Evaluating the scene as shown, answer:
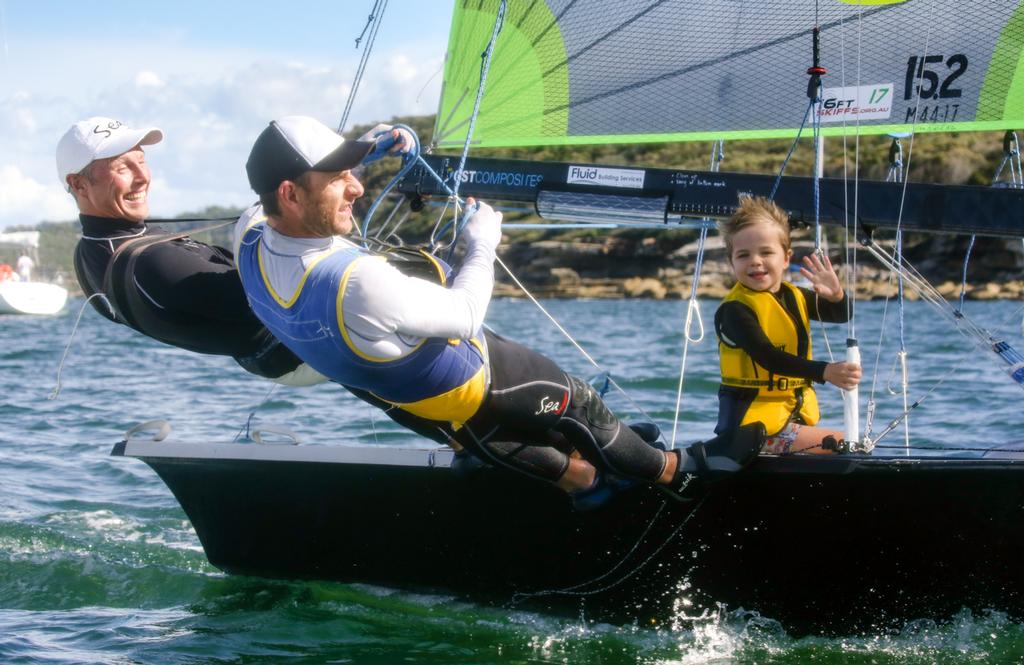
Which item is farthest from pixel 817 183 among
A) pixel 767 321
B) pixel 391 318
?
pixel 391 318

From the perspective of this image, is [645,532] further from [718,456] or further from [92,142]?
[92,142]

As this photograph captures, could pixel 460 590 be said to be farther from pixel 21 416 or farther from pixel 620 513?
pixel 21 416

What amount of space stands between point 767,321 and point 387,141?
4.20ft

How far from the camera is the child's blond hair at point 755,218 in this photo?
12.3ft

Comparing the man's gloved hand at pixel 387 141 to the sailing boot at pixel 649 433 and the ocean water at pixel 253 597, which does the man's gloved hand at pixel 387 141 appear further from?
the ocean water at pixel 253 597

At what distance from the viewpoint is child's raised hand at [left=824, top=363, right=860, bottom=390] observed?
3475 millimetres

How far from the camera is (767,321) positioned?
3746 millimetres

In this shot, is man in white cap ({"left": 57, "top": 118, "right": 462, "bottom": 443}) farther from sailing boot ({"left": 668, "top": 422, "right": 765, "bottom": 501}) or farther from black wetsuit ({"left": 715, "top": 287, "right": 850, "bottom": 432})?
black wetsuit ({"left": 715, "top": 287, "right": 850, "bottom": 432})

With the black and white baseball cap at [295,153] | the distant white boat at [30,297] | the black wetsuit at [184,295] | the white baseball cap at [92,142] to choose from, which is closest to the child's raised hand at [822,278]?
the black wetsuit at [184,295]

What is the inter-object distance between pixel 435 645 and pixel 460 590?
0.99 feet

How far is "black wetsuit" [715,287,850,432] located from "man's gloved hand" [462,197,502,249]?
0.86m

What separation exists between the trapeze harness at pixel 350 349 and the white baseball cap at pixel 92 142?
2.46ft

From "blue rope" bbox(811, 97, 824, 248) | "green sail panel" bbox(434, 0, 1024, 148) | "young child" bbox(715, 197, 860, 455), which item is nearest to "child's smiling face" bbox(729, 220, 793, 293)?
"young child" bbox(715, 197, 860, 455)

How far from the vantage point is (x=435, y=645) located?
12.5ft
